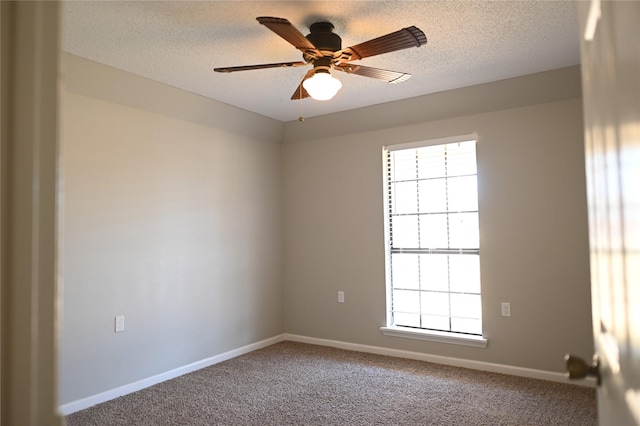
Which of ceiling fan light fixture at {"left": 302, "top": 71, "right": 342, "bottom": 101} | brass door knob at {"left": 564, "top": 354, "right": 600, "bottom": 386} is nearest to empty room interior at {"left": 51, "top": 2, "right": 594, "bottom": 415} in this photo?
ceiling fan light fixture at {"left": 302, "top": 71, "right": 342, "bottom": 101}

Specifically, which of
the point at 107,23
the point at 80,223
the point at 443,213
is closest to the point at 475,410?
the point at 443,213

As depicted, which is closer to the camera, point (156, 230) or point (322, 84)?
point (322, 84)

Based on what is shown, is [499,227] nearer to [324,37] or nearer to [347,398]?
[347,398]

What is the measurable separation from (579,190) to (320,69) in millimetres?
2382

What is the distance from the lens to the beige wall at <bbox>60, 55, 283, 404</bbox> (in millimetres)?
3166

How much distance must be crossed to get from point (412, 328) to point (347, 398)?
1.31 m

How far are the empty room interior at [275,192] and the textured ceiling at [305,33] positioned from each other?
0.06 feet

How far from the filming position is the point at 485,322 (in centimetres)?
388

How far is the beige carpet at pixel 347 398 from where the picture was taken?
114 inches

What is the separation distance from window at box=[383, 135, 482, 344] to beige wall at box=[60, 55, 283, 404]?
145 cm

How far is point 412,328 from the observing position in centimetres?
432

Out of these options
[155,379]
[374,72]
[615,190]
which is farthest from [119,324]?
[615,190]

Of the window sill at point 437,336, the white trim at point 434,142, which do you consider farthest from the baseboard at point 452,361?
the white trim at point 434,142

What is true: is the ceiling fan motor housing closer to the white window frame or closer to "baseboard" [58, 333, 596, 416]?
the white window frame
